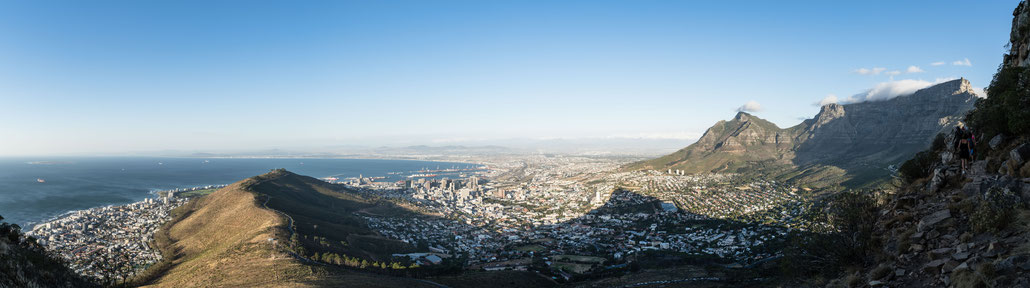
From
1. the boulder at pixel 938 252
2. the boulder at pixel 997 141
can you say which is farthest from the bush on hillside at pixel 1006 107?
the boulder at pixel 938 252

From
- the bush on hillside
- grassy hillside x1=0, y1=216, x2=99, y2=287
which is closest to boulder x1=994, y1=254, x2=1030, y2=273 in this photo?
the bush on hillside

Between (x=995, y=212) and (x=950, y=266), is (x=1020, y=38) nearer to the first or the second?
(x=995, y=212)

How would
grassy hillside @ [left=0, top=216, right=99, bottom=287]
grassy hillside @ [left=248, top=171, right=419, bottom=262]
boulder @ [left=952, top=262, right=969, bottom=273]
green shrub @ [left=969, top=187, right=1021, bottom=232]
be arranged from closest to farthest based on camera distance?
1. boulder @ [left=952, top=262, right=969, bottom=273]
2. green shrub @ [left=969, top=187, right=1021, bottom=232]
3. grassy hillside @ [left=0, top=216, right=99, bottom=287]
4. grassy hillside @ [left=248, top=171, right=419, bottom=262]

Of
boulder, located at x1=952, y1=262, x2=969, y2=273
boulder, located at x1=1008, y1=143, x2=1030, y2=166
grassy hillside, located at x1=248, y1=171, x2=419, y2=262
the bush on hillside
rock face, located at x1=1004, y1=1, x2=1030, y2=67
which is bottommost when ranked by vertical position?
grassy hillside, located at x1=248, y1=171, x2=419, y2=262

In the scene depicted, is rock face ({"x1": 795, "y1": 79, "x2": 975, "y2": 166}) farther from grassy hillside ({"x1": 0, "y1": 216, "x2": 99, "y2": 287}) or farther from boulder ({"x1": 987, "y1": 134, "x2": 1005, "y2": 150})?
grassy hillside ({"x1": 0, "y1": 216, "x2": 99, "y2": 287})

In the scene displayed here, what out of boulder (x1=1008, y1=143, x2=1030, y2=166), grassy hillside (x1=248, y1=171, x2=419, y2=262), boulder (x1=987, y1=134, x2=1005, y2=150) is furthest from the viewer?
grassy hillside (x1=248, y1=171, x2=419, y2=262)

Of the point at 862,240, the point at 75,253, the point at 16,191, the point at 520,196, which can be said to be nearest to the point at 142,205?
the point at 75,253

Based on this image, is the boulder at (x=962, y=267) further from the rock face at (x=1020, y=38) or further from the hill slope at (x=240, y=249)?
the hill slope at (x=240, y=249)
